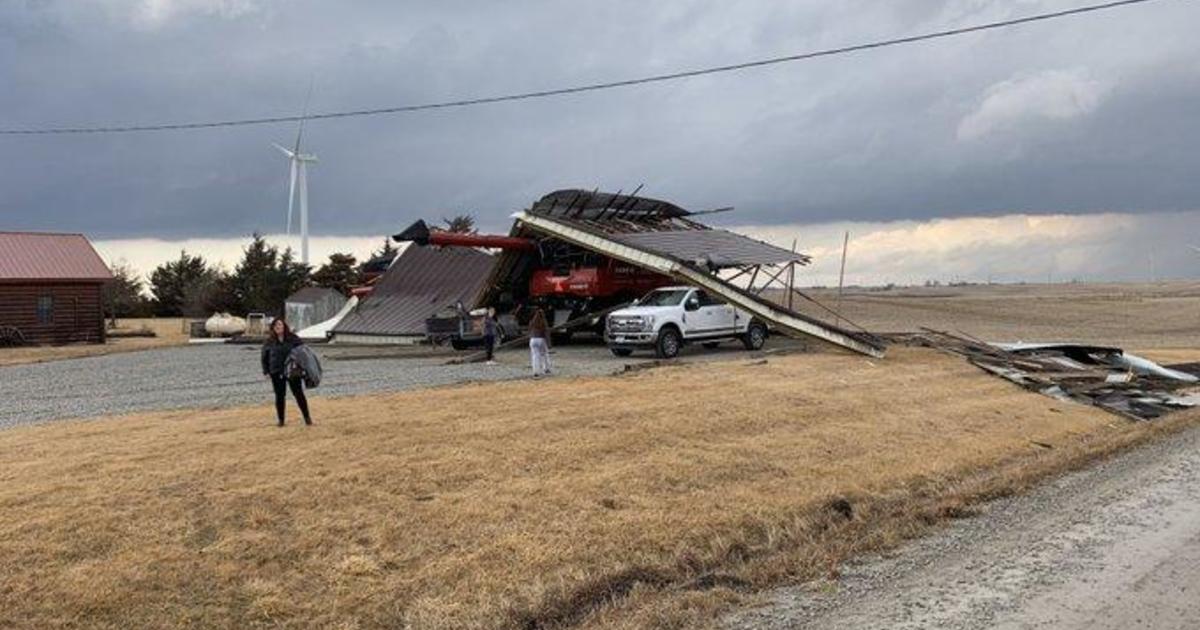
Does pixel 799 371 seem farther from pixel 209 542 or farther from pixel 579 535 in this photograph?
pixel 209 542

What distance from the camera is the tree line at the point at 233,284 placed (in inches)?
2454

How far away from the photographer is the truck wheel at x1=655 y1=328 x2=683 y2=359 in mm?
28391

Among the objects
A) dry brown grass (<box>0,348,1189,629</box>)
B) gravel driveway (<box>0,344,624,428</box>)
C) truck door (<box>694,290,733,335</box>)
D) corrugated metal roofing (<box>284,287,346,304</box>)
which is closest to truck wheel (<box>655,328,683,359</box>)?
truck door (<box>694,290,733,335</box>)

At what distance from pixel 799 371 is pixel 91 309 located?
1406 inches

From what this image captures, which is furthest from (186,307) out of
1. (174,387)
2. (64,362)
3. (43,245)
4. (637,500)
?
(637,500)

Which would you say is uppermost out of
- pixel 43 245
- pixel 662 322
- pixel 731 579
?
pixel 43 245

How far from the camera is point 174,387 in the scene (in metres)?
22.5

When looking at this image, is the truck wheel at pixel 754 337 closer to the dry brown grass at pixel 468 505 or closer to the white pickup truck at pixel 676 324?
the white pickup truck at pixel 676 324

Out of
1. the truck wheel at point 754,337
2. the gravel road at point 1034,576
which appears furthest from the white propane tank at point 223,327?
the gravel road at point 1034,576

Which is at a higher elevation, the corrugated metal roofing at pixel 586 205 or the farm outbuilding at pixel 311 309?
the corrugated metal roofing at pixel 586 205

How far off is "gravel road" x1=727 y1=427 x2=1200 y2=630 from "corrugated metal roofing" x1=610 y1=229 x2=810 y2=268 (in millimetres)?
19889

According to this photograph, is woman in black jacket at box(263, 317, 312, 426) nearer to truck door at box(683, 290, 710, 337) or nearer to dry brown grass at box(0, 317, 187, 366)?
truck door at box(683, 290, 710, 337)

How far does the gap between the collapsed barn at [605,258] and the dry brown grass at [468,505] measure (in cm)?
1304

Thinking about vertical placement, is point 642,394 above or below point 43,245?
below
